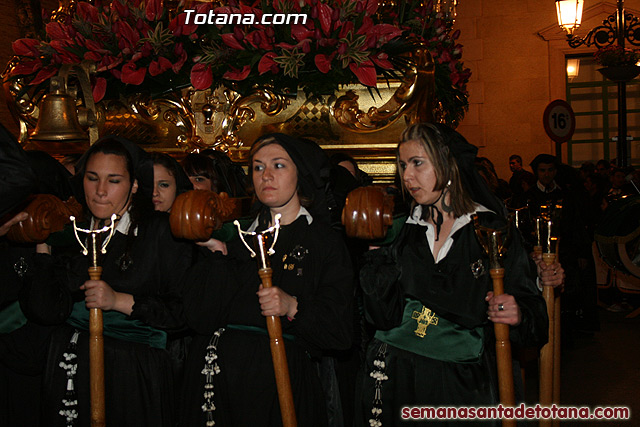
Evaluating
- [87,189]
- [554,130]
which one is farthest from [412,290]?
[554,130]

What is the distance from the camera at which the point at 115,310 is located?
3.10m

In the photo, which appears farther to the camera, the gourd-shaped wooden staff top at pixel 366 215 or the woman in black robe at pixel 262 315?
the woman in black robe at pixel 262 315

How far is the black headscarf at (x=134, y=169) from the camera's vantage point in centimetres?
335

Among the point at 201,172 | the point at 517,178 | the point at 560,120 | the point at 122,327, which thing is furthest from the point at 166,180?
the point at 517,178

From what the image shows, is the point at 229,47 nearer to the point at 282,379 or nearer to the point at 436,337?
the point at 436,337

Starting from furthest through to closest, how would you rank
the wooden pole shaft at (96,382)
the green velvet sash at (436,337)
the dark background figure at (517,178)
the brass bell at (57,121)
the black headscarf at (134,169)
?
the dark background figure at (517,178) < the brass bell at (57,121) < the black headscarf at (134,169) < the green velvet sash at (436,337) < the wooden pole shaft at (96,382)

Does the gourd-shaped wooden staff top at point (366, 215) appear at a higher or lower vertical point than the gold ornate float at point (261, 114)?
lower

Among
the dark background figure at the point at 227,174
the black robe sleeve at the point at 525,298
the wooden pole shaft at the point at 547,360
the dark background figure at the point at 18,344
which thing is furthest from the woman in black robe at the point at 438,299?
the dark background figure at the point at 18,344

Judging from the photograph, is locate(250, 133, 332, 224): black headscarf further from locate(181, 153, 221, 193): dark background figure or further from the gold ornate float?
the gold ornate float

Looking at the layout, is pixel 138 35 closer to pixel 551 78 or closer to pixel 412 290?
pixel 412 290

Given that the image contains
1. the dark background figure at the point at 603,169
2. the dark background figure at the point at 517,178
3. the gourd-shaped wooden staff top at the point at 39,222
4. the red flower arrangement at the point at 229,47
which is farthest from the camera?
the dark background figure at the point at 603,169

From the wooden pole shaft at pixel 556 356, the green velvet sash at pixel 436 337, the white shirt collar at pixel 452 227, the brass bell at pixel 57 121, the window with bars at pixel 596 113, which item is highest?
the window with bars at pixel 596 113

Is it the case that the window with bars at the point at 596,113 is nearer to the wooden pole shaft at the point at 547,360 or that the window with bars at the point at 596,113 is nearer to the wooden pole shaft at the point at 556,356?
the wooden pole shaft at the point at 556,356

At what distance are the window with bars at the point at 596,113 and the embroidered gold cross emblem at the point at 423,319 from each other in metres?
13.2
